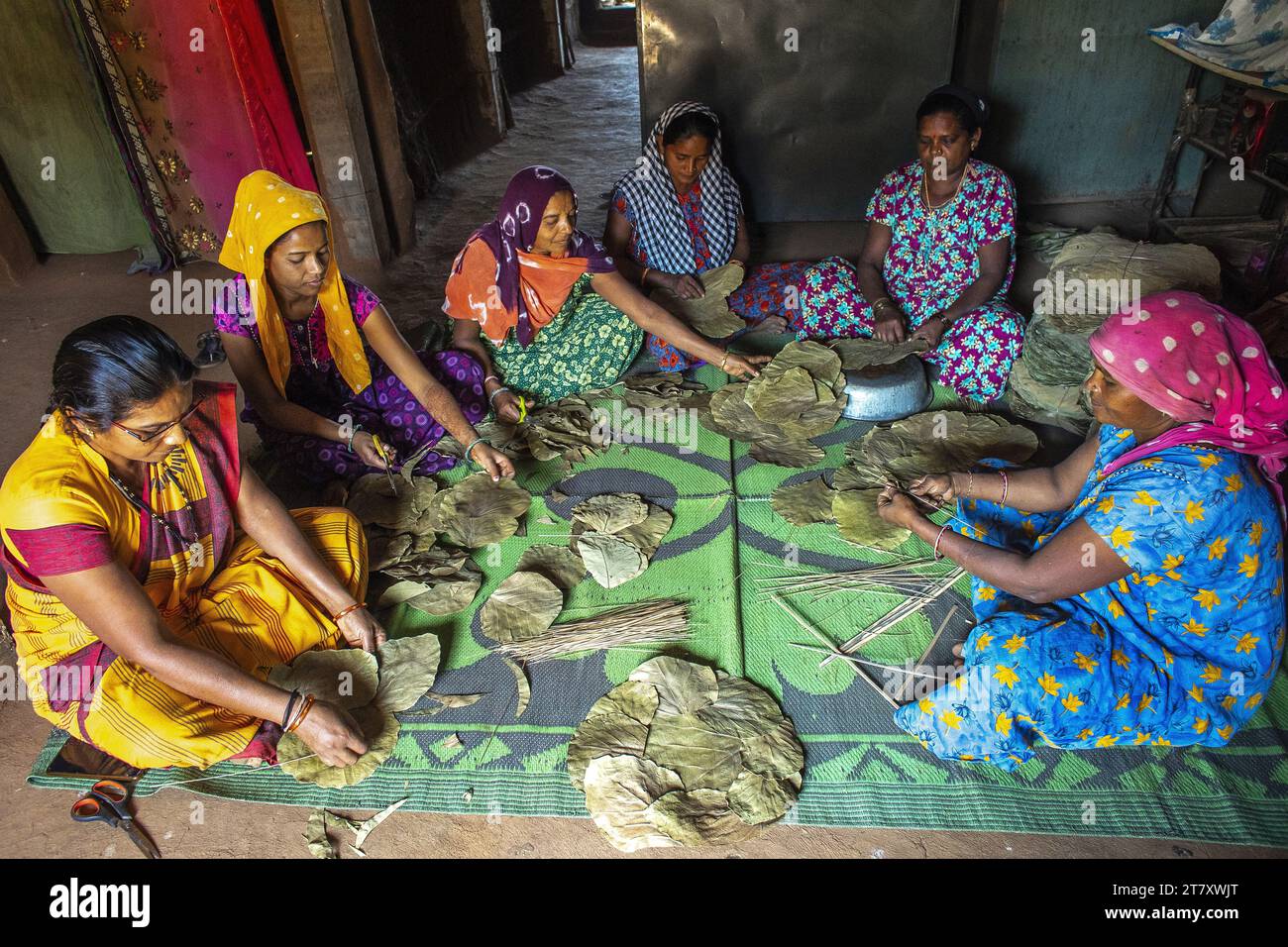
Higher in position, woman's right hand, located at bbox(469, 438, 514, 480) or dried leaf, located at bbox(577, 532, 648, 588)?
woman's right hand, located at bbox(469, 438, 514, 480)

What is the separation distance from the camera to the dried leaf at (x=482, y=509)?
2.54 meters

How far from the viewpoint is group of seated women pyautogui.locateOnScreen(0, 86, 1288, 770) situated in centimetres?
158

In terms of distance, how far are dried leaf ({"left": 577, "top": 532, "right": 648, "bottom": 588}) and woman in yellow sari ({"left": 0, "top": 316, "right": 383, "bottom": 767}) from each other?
63 centimetres

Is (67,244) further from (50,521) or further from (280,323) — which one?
(50,521)

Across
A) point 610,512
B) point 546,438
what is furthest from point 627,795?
point 546,438

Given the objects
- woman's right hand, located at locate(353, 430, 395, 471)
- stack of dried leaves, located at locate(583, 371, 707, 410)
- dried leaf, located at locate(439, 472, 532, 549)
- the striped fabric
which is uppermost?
the striped fabric

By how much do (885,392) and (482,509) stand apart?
148cm

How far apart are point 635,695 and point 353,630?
761 mm

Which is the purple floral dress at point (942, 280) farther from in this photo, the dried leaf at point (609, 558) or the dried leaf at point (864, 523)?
the dried leaf at point (609, 558)

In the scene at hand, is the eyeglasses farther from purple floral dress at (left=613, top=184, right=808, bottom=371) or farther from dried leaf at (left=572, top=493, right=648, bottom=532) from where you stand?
purple floral dress at (left=613, top=184, right=808, bottom=371)

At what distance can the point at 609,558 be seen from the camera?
2428 millimetres

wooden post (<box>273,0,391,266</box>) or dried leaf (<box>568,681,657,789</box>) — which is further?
wooden post (<box>273,0,391,266</box>)

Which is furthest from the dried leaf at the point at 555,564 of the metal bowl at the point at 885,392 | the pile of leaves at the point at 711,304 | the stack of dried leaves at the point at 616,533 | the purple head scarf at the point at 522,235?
the pile of leaves at the point at 711,304

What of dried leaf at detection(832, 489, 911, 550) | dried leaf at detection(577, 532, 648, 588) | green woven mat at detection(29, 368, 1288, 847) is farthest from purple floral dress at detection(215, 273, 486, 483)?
dried leaf at detection(832, 489, 911, 550)
